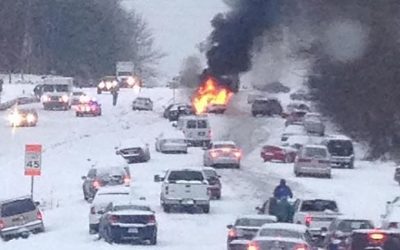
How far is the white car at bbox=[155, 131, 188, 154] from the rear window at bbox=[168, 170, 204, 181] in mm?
22441

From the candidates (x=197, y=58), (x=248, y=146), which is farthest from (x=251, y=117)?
(x=197, y=58)

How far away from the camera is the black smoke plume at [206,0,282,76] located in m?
26.8

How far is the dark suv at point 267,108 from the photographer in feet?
279

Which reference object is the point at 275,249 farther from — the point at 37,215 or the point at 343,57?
the point at 37,215

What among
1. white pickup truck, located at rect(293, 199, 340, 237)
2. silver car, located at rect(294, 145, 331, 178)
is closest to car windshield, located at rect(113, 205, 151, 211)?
white pickup truck, located at rect(293, 199, 340, 237)

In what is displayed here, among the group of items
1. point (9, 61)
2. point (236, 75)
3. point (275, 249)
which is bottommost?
point (275, 249)

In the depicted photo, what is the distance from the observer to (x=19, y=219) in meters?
45.1

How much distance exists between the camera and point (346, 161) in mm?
69562

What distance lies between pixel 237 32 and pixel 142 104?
72047 mm

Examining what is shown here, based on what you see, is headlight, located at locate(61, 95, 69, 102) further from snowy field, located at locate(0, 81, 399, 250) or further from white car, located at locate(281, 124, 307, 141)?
white car, located at locate(281, 124, 307, 141)

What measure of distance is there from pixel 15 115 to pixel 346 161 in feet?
85.8

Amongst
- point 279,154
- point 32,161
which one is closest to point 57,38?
point 279,154

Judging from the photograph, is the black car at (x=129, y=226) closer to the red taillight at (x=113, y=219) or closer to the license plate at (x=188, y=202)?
the red taillight at (x=113, y=219)

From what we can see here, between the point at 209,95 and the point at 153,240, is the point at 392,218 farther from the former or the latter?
the point at 209,95
